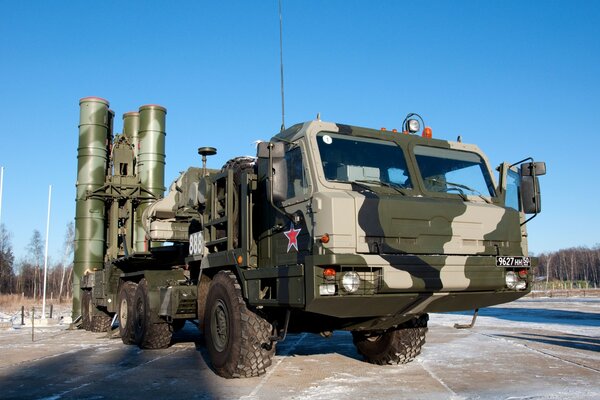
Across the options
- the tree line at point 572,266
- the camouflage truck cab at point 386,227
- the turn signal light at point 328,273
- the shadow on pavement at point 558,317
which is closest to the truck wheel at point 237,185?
the camouflage truck cab at point 386,227

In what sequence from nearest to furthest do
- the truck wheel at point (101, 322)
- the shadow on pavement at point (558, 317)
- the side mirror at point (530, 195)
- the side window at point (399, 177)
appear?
1. the side window at point (399, 177)
2. the side mirror at point (530, 195)
3. the truck wheel at point (101, 322)
4. the shadow on pavement at point (558, 317)

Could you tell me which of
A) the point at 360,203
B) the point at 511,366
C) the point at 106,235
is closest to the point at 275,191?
the point at 360,203

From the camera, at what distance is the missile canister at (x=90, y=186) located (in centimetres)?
1395

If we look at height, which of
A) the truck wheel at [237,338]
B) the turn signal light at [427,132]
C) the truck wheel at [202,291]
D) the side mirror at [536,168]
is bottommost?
the truck wheel at [237,338]

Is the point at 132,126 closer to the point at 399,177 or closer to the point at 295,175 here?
the point at 295,175

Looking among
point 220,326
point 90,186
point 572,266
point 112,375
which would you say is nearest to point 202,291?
point 220,326

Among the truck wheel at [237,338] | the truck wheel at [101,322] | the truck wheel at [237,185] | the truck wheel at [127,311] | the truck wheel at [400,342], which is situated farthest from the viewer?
the truck wheel at [101,322]

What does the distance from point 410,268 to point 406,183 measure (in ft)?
3.42

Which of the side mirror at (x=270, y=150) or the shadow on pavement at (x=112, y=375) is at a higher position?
the side mirror at (x=270, y=150)

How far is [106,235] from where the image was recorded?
14.6 metres

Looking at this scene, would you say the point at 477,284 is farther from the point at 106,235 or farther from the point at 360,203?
the point at 106,235

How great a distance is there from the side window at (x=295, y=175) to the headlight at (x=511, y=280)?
2.26 m

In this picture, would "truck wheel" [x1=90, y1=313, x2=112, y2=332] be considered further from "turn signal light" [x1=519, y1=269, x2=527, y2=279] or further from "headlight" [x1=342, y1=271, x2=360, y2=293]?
"turn signal light" [x1=519, y1=269, x2=527, y2=279]

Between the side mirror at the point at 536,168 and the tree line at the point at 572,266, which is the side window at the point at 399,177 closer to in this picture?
the side mirror at the point at 536,168
